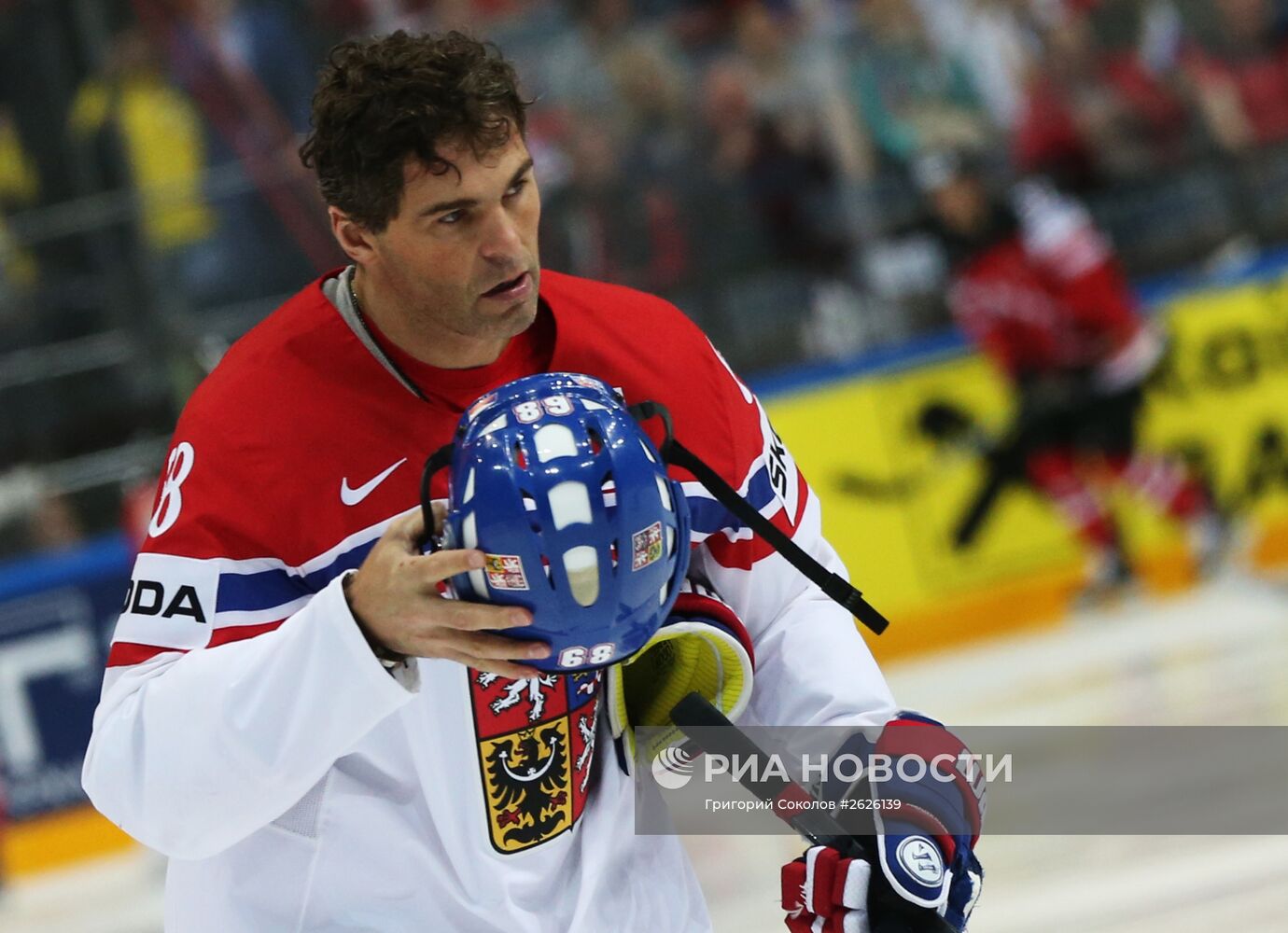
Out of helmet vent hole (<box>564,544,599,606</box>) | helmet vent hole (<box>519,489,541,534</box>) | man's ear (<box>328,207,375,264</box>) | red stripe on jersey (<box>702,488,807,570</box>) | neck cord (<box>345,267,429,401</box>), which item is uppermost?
man's ear (<box>328,207,375,264</box>)

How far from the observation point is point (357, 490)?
1775 mm

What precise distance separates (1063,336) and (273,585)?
18.2 feet

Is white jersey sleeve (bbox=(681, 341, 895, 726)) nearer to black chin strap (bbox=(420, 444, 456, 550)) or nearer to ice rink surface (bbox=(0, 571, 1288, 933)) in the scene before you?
black chin strap (bbox=(420, 444, 456, 550))

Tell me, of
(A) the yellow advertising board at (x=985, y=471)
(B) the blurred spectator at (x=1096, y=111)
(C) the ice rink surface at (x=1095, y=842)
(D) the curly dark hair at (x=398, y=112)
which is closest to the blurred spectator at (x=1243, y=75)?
(B) the blurred spectator at (x=1096, y=111)

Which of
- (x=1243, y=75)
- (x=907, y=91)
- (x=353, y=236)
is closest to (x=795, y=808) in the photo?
(x=353, y=236)

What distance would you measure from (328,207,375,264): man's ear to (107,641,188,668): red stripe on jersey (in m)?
0.52

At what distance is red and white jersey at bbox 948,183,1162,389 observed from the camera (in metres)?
6.66

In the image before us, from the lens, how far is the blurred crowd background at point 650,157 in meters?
6.43

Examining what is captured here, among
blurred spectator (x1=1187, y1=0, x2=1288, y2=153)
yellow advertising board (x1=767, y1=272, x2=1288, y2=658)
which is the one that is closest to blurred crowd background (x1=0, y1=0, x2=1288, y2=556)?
blurred spectator (x1=1187, y1=0, x2=1288, y2=153)

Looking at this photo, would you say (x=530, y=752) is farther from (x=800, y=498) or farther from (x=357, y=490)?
(x=800, y=498)

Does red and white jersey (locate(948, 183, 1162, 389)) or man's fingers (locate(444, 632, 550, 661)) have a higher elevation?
red and white jersey (locate(948, 183, 1162, 389))

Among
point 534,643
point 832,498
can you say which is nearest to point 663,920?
point 534,643

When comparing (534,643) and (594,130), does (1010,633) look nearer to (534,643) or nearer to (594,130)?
(594,130)

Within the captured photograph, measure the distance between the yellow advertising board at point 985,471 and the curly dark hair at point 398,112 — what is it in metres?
4.73
